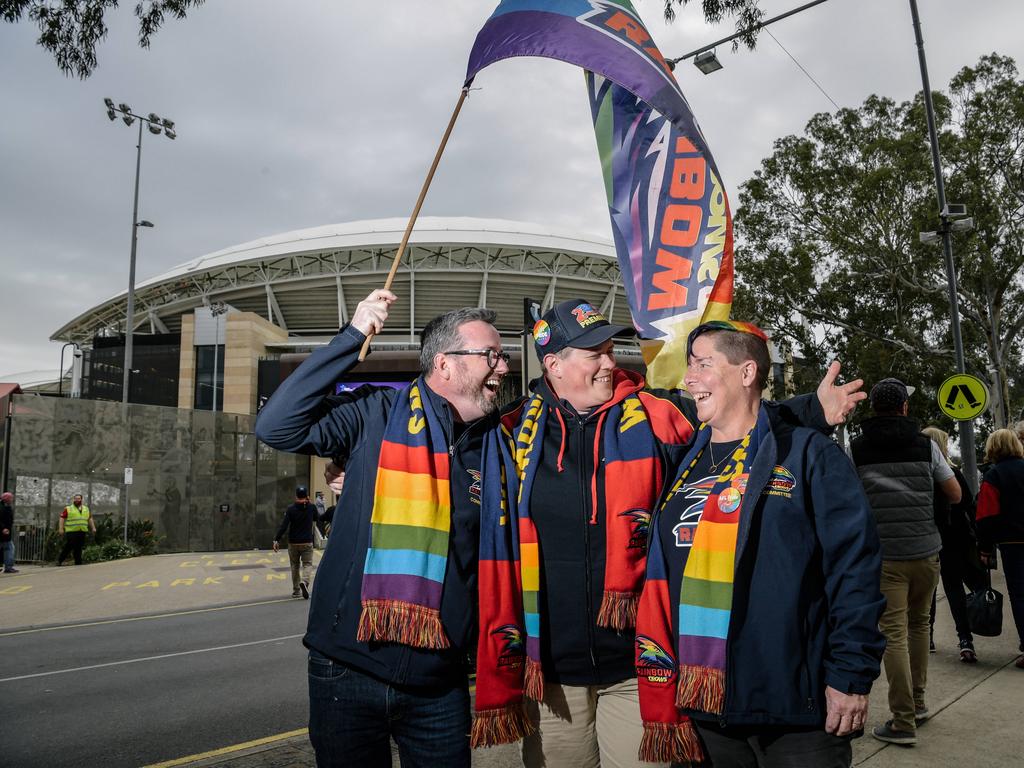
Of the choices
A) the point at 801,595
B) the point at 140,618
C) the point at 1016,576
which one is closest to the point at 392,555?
the point at 801,595

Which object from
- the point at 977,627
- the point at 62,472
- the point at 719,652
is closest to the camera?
the point at 719,652

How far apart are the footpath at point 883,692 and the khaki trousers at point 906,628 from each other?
0.20 metres

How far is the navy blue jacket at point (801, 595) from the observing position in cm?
205

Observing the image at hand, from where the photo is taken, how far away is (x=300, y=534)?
12078mm

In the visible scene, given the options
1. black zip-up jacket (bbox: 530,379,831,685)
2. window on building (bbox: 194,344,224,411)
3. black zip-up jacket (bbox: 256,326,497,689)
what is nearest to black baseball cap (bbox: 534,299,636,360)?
black zip-up jacket (bbox: 530,379,831,685)

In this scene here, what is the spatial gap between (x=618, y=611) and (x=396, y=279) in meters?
48.5

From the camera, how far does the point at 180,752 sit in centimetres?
473

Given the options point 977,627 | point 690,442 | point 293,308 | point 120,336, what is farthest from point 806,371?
point 120,336

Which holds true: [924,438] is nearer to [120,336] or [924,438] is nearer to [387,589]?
[387,589]

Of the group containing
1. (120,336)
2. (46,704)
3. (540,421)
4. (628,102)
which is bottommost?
(46,704)

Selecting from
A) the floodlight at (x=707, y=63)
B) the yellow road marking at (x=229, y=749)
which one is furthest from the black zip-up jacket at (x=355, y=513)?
the floodlight at (x=707, y=63)

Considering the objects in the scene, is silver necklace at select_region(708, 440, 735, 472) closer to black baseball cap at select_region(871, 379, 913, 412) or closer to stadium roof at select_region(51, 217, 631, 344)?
black baseball cap at select_region(871, 379, 913, 412)

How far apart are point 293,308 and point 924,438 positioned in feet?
169

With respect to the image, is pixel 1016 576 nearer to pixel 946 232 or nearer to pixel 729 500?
pixel 729 500
